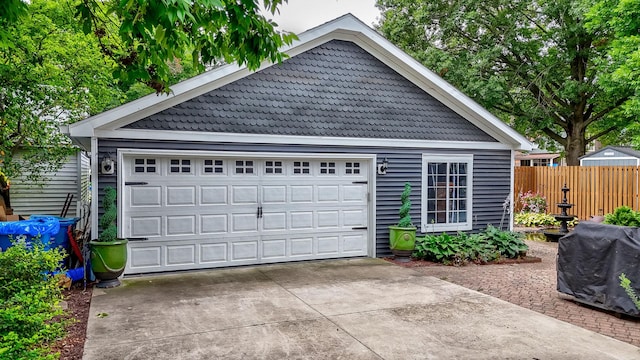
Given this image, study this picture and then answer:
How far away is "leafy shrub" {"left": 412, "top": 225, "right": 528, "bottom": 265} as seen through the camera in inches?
336

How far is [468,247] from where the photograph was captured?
8.81 metres

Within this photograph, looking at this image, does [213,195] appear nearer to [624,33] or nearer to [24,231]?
[24,231]

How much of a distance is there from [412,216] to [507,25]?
1212 centimetres

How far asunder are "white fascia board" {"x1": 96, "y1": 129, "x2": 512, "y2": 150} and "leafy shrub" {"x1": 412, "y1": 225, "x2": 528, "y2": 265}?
73.8 inches

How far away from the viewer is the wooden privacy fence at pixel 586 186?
13312 mm

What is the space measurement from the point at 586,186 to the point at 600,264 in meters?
10.1

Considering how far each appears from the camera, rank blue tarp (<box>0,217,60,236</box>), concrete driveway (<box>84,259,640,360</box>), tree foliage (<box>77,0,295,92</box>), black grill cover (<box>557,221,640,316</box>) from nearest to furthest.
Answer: tree foliage (<box>77,0,295,92</box>), concrete driveway (<box>84,259,640,360</box>), black grill cover (<box>557,221,640,316</box>), blue tarp (<box>0,217,60,236</box>)

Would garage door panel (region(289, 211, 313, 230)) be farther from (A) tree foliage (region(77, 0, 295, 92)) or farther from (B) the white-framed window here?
(A) tree foliage (region(77, 0, 295, 92))

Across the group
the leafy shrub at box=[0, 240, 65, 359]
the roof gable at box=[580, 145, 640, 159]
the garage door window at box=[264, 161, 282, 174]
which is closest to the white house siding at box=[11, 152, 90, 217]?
the garage door window at box=[264, 161, 282, 174]

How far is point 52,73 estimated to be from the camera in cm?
848

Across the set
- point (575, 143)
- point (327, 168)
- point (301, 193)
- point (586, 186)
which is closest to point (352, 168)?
point (327, 168)

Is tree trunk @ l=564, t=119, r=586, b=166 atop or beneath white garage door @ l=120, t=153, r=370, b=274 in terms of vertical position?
atop

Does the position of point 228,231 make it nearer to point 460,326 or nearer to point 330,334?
point 330,334

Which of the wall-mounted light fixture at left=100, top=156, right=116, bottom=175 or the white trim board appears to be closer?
the wall-mounted light fixture at left=100, top=156, right=116, bottom=175
